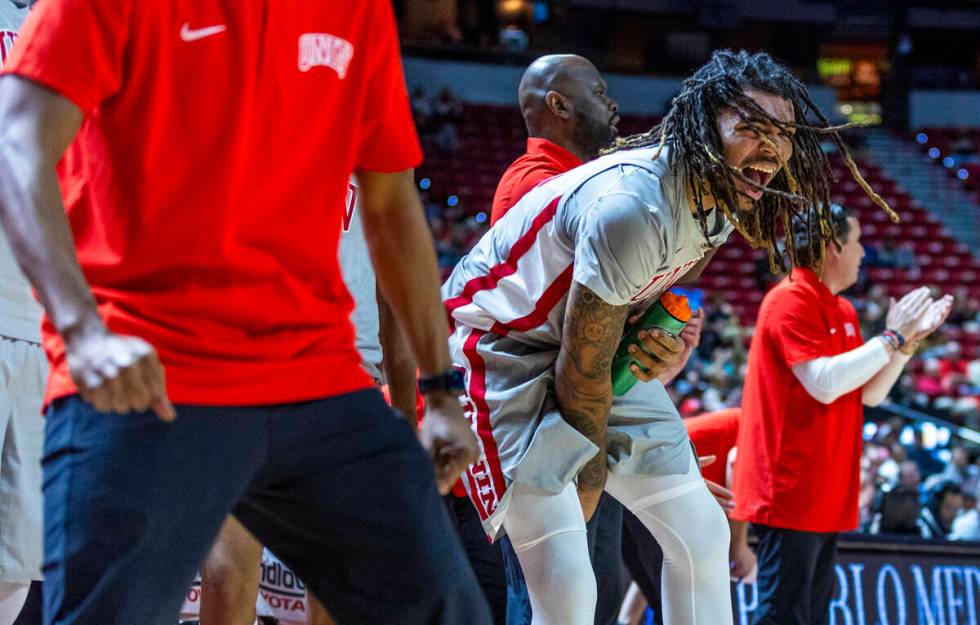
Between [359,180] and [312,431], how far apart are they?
1.58 ft

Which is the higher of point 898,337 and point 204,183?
point 204,183

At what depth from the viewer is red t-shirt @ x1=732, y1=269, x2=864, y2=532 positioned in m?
4.36

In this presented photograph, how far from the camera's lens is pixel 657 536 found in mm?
3148

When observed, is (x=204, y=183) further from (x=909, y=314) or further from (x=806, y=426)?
(x=909, y=314)

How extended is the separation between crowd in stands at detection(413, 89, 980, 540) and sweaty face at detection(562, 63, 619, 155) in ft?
11.0

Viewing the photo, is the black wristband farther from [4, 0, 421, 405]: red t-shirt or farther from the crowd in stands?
[4, 0, 421, 405]: red t-shirt

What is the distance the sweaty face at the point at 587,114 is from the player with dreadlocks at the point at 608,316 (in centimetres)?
89

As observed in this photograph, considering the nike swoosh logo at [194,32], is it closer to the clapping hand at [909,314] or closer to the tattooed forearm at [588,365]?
the tattooed forearm at [588,365]

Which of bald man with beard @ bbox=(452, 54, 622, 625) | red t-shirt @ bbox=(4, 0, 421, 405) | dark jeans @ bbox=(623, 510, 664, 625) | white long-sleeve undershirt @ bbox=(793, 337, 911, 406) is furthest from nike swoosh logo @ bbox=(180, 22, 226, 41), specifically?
white long-sleeve undershirt @ bbox=(793, 337, 911, 406)

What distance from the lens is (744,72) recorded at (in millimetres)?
2992

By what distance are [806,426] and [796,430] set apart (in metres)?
0.04

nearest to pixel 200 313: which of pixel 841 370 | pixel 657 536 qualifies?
pixel 657 536

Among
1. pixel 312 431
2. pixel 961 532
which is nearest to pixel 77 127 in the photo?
pixel 312 431

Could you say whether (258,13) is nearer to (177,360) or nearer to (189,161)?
(189,161)
